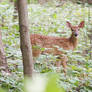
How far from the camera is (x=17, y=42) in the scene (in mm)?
5707

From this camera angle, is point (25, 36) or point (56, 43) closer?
point (25, 36)

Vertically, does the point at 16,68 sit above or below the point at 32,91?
below

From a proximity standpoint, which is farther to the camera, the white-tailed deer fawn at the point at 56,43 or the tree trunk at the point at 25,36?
the white-tailed deer fawn at the point at 56,43

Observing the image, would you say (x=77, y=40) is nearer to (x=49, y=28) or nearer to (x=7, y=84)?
(x=49, y=28)

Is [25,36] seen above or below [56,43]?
above

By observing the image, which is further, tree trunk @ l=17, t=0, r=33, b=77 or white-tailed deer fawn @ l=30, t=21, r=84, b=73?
white-tailed deer fawn @ l=30, t=21, r=84, b=73

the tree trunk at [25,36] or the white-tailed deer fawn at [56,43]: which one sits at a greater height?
the tree trunk at [25,36]

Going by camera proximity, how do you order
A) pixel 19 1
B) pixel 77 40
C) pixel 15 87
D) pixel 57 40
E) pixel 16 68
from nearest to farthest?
pixel 19 1
pixel 15 87
pixel 16 68
pixel 57 40
pixel 77 40

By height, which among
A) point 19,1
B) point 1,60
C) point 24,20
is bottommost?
point 1,60

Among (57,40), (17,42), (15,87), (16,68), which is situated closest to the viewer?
(15,87)

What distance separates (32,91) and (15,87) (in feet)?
9.05

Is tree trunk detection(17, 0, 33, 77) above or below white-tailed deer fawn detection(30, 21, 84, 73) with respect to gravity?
above

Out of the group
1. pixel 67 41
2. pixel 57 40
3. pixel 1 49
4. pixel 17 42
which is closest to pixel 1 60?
pixel 1 49

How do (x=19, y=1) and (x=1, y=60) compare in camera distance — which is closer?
(x=19, y=1)
